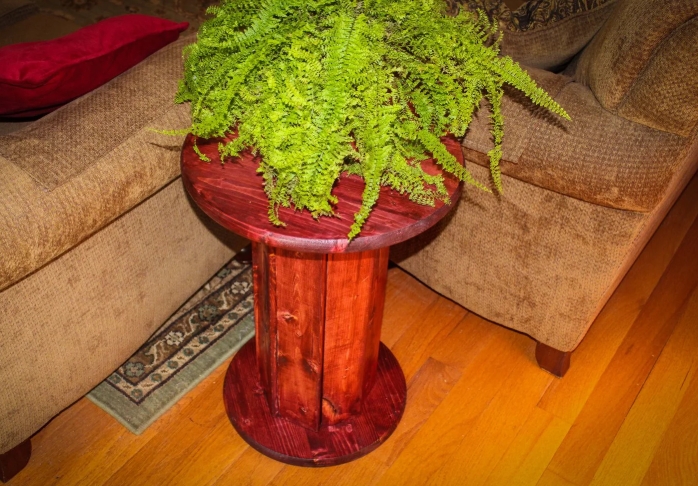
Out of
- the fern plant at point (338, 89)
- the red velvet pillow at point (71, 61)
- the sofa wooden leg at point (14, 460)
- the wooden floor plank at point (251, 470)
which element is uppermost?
the fern plant at point (338, 89)

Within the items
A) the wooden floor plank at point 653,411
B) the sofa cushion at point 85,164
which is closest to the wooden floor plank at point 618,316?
the wooden floor plank at point 653,411

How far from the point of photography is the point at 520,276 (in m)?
1.63

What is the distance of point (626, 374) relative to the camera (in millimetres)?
1762

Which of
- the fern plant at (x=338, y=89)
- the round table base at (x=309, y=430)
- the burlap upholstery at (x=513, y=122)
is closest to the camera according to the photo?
the fern plant at (x=338, y=89)

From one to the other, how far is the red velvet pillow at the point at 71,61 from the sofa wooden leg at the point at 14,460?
705 mm

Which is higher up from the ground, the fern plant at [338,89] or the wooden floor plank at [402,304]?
the fern plant at [338,89]

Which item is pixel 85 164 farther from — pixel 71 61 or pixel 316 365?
pixel 316 365

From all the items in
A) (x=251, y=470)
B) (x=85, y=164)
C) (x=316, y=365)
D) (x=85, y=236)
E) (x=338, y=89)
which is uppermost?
(x=338, y=89)

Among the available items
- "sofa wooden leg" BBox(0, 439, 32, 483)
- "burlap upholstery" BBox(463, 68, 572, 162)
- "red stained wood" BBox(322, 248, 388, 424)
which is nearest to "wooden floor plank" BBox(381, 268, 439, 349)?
"red stained wood" BBox(322, 248, 388, 424)

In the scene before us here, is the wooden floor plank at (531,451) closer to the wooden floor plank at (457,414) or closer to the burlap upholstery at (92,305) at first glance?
the wooden floor plank at (457,414)

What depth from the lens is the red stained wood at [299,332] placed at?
1257mm

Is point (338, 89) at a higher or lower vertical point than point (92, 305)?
higher

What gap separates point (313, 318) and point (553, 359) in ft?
2.41

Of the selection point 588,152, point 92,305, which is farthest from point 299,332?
point 588,152
